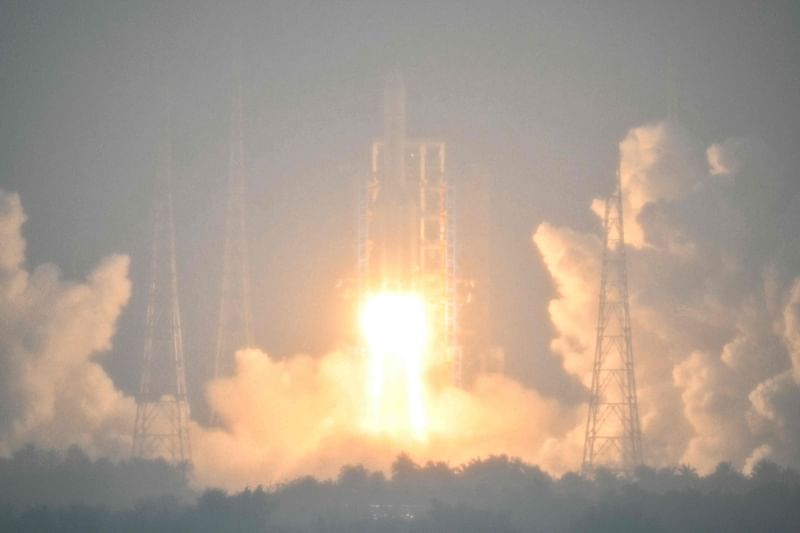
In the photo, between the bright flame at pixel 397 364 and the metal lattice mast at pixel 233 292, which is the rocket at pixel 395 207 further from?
the metal lattice mast at pixel 233 292

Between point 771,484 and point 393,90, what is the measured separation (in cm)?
2307

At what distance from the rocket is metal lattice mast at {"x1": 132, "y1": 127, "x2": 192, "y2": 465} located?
349 inches

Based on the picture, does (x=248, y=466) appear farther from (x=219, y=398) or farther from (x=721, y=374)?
(x=721, y=374)

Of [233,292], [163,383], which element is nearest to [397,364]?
[163,383]

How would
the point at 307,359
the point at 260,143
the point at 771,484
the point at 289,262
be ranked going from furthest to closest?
1. the point at 260,143
2. the point at 289,262
3. the point at 307,359
4. the point at 771,484

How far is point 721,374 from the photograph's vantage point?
299 feet

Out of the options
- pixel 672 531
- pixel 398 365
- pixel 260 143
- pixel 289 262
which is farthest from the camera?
pixel 260 143

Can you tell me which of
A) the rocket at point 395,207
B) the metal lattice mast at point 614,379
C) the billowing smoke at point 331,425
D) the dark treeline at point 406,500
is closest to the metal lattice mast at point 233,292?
the billowing smoke at point 331,425

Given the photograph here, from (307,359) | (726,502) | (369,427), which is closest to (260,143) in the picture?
(307,359)

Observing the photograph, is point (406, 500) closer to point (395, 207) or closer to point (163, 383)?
point (395, 207)

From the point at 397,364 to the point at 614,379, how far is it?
9.42 m

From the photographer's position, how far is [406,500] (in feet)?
279

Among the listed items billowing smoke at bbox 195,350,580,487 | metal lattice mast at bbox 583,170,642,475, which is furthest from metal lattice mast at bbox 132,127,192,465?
metal lattice mast at bbox 583,170,642,475

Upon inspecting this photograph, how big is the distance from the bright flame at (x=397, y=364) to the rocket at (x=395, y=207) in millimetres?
1521
